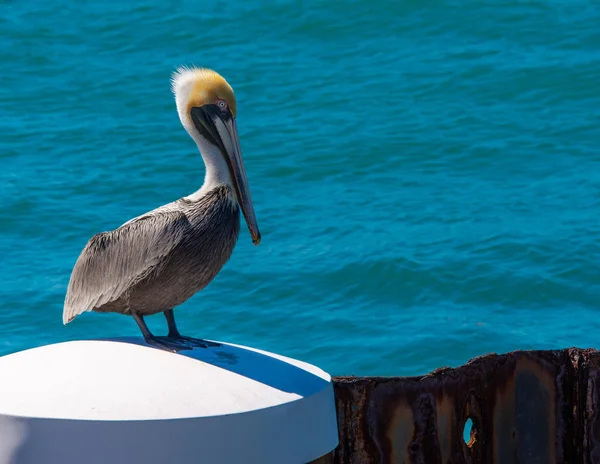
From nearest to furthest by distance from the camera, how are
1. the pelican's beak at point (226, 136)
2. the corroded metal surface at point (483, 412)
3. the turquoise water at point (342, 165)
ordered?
1. the pelican's beak at point (226, 136)
2. the corroded metal surface at point (483, 412)
3. the turquoise water at point (342, 165)

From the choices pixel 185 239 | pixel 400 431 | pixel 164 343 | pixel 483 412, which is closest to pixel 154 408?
pixel 164 343

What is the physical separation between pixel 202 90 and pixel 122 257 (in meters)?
0.56

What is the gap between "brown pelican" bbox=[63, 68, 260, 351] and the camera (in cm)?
356

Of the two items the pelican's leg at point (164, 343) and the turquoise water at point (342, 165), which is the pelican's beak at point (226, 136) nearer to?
the pelican's leg at point (164, 343)

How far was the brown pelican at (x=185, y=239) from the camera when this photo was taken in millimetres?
3562

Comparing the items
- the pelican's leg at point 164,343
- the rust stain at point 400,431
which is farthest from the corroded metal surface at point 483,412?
the pelican's leg at point 164,343

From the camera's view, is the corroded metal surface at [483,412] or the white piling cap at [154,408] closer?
the white piling cap at [154,408]

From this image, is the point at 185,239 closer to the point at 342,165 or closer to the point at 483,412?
the point at 483,412

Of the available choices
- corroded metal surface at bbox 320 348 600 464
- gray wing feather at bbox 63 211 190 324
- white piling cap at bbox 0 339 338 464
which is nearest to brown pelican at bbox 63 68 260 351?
gray wing feather at bbox 63 211 190 324

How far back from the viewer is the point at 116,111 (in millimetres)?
10617

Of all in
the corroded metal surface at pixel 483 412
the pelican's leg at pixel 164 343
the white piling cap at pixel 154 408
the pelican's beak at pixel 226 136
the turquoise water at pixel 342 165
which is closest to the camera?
the white piling cap at pixel 154 408

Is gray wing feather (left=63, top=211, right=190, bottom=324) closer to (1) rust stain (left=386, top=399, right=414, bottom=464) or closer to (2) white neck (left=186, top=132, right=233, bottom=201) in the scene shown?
(2) white neck (left=186, top=132, right=233, bottom=201)

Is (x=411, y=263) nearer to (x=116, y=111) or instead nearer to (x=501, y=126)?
(x=501, y=126)

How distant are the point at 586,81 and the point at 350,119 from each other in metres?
2.22
